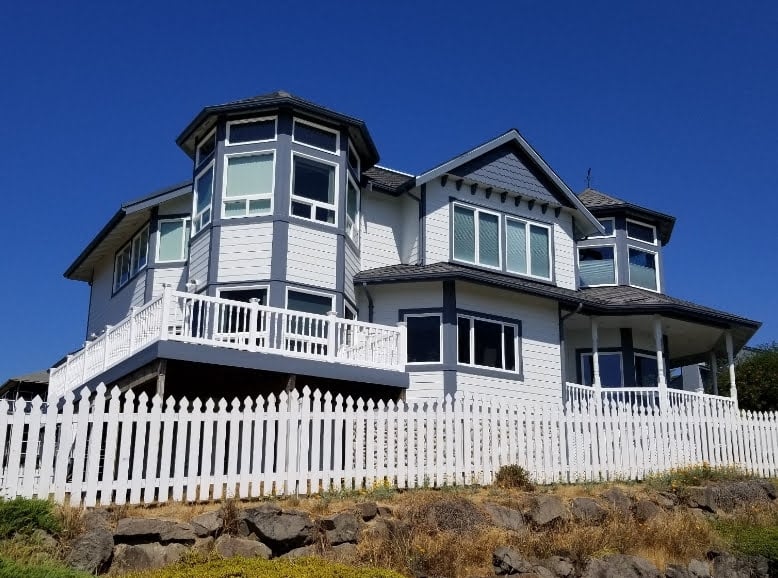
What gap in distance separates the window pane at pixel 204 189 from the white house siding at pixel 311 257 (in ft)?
8.58

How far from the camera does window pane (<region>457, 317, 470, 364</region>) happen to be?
20.2 m

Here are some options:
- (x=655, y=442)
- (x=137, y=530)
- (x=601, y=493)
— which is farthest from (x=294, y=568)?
(x=655, y=442)

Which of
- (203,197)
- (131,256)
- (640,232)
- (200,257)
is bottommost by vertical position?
(200,257)

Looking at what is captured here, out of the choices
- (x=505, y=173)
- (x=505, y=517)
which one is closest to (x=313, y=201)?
(x=505, y=173)

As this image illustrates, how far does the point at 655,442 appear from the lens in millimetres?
16469

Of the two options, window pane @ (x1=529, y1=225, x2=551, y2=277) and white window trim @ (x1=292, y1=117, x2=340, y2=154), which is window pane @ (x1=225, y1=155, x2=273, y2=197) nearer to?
white window trim @ (x1=292, y1=117, x2=340, y2=154)

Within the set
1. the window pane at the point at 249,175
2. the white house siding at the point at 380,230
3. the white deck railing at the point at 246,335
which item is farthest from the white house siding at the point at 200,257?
the white house siding at the point at 380,230

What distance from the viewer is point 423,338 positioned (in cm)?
2033

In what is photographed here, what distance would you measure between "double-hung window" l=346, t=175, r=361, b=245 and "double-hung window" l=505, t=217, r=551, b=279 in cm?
424

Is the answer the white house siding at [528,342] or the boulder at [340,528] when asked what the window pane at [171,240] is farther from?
the boulder at [340,528]

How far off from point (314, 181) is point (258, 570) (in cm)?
1244

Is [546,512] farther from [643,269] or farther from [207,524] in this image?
[643,269]

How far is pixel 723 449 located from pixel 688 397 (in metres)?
5.82

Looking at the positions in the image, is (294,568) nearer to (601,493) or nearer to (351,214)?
(601,493)
